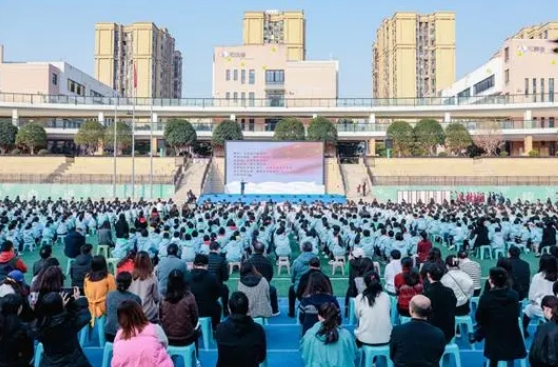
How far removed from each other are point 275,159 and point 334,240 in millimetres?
24246

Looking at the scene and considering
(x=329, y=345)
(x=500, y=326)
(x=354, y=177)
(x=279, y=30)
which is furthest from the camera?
(x=279, y=30)

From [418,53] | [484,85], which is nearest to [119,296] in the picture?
[484,85]

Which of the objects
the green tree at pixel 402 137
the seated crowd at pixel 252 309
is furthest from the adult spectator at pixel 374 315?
the green tree at pixel 402 137

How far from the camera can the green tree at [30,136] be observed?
41656 mm

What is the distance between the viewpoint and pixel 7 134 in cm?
4166

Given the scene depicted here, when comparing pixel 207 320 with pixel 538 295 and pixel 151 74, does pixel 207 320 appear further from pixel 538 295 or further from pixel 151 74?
pixel 151 74

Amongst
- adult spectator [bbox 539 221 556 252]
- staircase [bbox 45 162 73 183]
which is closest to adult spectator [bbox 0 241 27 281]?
adult spectator [bbox 539 221 556 252]

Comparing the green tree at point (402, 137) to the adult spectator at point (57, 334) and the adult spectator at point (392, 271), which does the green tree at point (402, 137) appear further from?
the adult spectator at point (57, 334)

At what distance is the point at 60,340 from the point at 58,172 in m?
36.1

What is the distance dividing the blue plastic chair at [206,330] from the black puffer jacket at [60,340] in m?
2.44

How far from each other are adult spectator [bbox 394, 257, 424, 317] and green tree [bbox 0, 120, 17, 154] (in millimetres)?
40012

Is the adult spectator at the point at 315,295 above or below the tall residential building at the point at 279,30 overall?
below

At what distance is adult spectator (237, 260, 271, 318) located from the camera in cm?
700

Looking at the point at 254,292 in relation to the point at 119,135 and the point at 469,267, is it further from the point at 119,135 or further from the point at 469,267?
the point at 119,135
